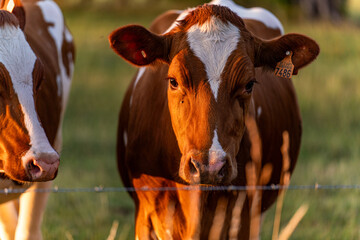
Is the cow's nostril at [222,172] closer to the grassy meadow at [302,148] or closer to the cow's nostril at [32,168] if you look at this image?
the cow's nostril at [32,168]

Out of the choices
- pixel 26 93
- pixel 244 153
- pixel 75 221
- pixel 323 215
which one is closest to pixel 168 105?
pixel 244 153

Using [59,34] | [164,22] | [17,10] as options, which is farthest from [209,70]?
[59,34]

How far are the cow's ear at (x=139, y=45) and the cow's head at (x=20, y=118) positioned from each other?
0.56 metres

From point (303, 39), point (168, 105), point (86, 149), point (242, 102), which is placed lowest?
point (86, 149)

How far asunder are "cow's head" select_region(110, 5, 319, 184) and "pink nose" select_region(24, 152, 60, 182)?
2.44 feet

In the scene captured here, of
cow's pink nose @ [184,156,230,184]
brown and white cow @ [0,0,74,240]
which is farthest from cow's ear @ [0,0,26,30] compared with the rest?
cow's pink nose @ [184,156,230,184]

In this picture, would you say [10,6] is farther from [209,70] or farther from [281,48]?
[281,48]

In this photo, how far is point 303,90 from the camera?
12266 millimetres

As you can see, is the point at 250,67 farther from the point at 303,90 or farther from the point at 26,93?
the point at 303,90

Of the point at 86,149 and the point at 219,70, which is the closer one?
the point at 219,70

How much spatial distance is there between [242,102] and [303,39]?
0.62 meters

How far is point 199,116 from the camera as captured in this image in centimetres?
431

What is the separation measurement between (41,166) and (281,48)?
1701 mm

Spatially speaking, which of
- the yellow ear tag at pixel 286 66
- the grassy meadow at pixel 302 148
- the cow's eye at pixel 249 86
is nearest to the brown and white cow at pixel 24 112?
the grassy meadow at pixel 302 148
